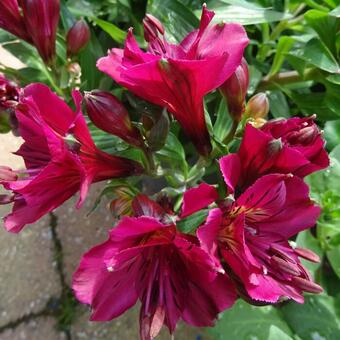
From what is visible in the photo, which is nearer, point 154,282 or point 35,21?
point 154,282

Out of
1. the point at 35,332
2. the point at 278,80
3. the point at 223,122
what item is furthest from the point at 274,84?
the point at 35,332

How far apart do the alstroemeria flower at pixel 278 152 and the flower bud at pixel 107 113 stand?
0.12m

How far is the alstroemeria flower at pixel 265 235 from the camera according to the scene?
45cm

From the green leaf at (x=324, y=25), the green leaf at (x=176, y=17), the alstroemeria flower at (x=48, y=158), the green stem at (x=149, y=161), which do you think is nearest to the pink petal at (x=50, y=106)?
the alstroemeria flower at (x=48, y=158)

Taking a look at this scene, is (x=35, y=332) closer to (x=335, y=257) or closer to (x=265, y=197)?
(x=335, y=257)

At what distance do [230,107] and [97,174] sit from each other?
17 cm

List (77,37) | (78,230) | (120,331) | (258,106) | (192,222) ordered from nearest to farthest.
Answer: (192,222) → (258,106) → (77,37) → (120,331) → (78,230)

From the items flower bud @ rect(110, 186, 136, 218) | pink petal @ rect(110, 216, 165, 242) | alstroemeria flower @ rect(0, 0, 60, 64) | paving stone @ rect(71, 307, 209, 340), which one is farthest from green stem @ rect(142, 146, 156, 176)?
paving stone @ rect(71, 307, 209, 340)

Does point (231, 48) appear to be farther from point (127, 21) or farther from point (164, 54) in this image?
point (127, 21)

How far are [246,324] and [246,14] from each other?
49 cm

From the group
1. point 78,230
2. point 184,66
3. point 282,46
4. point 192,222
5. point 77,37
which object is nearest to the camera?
point 184,66

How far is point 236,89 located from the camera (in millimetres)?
550

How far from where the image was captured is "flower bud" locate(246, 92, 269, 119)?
0.63m

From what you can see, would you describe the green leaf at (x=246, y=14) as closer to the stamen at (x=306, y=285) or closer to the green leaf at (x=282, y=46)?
the green leaf at (x=282, y=46)
